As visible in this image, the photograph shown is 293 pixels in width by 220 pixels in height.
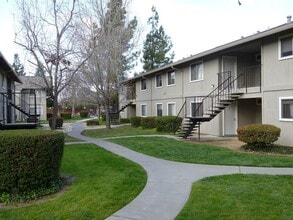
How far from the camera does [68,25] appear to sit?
61.9 feet

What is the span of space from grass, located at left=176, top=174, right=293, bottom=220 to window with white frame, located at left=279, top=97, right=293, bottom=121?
6.54 m

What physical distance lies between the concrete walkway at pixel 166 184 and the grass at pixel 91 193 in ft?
0.75

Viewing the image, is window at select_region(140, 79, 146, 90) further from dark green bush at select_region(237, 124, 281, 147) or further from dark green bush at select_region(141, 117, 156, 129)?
dark green bush at select_region(237, 124, 281, 147)

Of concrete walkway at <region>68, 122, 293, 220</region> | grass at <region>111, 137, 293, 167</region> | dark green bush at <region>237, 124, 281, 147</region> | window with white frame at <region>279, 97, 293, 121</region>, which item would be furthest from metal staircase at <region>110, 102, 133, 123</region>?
concrete walkway at <region>68, 122, 293, 220</region>

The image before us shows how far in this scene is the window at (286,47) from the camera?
13703 millimetres

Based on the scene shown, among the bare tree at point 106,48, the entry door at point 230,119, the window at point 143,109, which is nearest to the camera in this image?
the entry door at point 230,119

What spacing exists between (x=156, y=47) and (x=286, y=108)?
4056 centimetres

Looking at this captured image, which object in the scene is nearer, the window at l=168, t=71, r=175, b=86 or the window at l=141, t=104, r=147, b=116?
the window at l=168, t=71, r=175, b=86

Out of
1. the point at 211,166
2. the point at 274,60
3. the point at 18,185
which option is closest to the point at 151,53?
the point at 274,60

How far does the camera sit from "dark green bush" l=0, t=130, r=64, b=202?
20.5ft

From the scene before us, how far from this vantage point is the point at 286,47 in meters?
13.9

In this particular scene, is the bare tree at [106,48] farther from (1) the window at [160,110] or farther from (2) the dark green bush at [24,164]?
(2) the dark green bush at [24,164]

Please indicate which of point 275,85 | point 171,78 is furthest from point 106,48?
point 275,85

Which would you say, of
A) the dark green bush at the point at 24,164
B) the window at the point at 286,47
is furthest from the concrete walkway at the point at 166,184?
A: the window at the point at 286,47
